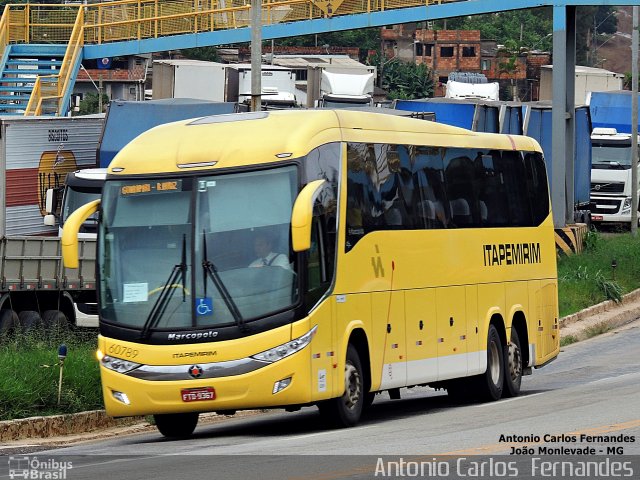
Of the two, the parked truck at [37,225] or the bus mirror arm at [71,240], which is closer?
the bus mirror arm at [71,240]

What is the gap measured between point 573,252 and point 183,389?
84.8 ft

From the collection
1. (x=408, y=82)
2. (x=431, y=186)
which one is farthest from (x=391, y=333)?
(x=408, y=82)

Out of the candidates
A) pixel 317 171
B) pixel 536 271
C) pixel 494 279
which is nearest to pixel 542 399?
pixel 494 279

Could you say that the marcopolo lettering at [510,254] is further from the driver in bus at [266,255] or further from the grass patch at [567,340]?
the grass patch at [567,340]

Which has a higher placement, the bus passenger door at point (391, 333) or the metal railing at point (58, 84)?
the metal railing at point (58, 84)

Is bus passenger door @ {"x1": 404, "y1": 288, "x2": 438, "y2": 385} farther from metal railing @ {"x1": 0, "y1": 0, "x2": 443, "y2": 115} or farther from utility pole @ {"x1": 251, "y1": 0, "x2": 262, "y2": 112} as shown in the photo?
metal railing @ {"x1": 0, "y1": 0, "x2": 443, "y2": 115}

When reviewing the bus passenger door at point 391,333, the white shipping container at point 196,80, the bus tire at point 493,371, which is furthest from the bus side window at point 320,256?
the white shipping container at point 196,80

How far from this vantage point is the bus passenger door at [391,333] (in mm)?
16500

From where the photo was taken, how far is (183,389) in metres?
14.8

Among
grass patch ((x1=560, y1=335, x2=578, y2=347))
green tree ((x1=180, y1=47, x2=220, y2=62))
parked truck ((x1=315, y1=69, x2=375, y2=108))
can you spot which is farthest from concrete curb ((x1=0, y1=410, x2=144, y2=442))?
green tree ((x1=180, y1=47, x2=220, y2=62))

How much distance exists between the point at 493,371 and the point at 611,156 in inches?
1469

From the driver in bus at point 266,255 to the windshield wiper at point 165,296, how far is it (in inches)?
28.1

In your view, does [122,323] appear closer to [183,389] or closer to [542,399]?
[183,389]

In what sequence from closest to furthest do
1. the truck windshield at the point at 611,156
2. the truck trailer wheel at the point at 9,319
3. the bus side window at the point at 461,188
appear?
the bus side window at the point at 461,188 < the truck trailer wheel at the point at 9,319 < the truck windshield at the point at 611,156
